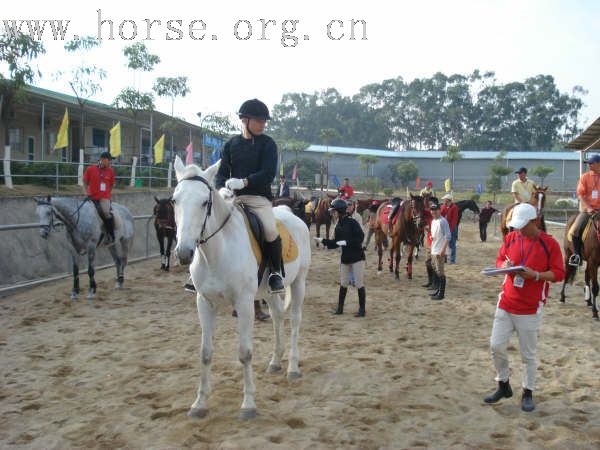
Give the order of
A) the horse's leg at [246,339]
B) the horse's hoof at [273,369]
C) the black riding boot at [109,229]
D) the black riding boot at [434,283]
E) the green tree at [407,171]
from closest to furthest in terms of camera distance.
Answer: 1. the horse's leg at [246,339]
2. the horse's hoof at [273,369]
3. the black riding boot at [109,229]
4. the black riding boot at [434,283]
5. the green tree at [407,171]

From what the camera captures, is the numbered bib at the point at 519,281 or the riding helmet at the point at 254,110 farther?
the riding helmet at the point at 254,110

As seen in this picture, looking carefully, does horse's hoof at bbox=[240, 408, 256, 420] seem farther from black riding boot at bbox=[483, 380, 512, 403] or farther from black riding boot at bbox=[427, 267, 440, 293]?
black riding boot at bbox=[427, 267, 440, 293]

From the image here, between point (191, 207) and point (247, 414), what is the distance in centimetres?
197

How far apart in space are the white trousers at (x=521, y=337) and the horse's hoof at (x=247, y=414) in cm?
235

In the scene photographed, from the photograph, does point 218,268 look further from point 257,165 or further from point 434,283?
point 434,283

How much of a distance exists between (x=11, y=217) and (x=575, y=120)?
10180 centimetres

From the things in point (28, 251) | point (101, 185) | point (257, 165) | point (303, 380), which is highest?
point (257, 165)

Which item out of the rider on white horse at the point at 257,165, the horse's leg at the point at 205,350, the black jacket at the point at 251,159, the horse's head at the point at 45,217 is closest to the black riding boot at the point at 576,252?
the rider on white horse at the point at 257,165

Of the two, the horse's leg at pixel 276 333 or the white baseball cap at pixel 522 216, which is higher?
the white baseball cap at pixel 522 216

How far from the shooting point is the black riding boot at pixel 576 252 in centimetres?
888

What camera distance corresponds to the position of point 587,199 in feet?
28.6

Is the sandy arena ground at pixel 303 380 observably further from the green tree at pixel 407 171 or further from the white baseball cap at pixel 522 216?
the green tree at pixel 407 171

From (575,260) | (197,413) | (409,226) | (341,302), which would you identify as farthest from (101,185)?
(575,260)

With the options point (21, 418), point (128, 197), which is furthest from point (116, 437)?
point (128, 197)
